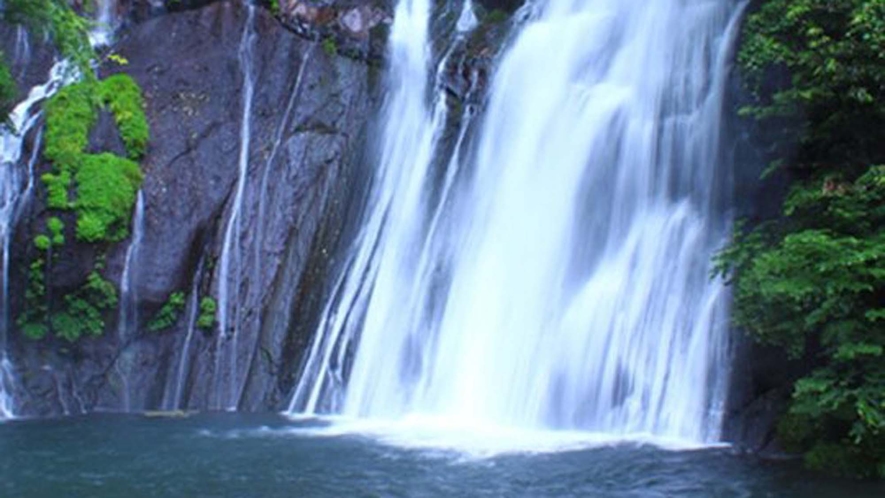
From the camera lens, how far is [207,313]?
15289mm

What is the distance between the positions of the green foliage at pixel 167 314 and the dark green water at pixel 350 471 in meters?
3.44

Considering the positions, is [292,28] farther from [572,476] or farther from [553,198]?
[572,476]

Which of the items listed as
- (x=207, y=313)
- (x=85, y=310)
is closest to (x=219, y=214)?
(x=207, y=313)

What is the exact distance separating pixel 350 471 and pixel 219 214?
7.87 m

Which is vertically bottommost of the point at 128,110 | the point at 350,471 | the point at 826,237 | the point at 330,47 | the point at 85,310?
the point at 350,471

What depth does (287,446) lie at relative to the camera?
11.2 meters

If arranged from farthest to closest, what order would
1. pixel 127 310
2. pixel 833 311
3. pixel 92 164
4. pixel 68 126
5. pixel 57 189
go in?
pixel 68 126
pixel 92 164
pixel 127 310
pixel 57 189
pixel 833 311

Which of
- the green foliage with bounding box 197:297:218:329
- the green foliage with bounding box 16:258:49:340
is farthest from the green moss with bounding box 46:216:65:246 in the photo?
the green foliage with bounding box 197:297:218:329

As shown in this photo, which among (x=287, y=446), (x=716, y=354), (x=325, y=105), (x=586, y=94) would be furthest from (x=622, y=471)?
(x=325, y=105)

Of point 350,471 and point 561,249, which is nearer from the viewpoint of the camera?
point 350,471

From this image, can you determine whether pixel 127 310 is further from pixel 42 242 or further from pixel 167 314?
pixel 42 242

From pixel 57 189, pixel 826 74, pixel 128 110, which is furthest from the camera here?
pixel 128 110

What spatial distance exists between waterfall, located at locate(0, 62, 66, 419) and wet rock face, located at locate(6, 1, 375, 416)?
0.22m

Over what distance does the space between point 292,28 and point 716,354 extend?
12.0 m
